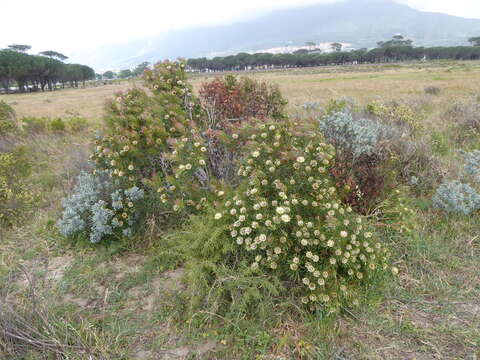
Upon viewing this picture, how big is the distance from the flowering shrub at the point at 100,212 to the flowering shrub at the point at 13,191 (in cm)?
126

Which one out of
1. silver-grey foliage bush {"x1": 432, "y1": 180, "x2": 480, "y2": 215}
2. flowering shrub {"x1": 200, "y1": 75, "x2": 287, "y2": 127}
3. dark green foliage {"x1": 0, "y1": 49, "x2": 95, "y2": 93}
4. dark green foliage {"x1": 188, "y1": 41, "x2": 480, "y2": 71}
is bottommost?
silver-grey foliage bush {"x1": 432, "y1": 180, "x2": 480, "y2": 215}

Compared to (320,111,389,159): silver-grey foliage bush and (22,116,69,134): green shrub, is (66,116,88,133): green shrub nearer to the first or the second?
(22,116,69,134): green shrub

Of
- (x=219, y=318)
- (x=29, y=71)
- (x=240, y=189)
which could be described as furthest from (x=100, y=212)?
(x=29, y=71)

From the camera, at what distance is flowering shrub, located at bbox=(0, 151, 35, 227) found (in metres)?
4.26

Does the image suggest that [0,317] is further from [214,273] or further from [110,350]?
[214,273]

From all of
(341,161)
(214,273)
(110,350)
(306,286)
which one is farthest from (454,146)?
(110,350)

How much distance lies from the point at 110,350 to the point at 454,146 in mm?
6847

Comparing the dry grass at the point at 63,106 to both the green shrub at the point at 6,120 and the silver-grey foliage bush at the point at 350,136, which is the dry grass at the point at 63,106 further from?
the silver-grey foliage bush at the point at 350,136

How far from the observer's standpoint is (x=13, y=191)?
183 inches

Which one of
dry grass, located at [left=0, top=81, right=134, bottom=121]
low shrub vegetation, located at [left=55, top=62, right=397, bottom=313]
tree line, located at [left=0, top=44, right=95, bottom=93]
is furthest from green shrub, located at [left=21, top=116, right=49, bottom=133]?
tree line, located at [left=0, top=44, right=95, bottom=93]

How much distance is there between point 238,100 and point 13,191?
13.0ft

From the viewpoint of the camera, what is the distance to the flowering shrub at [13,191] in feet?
14.0

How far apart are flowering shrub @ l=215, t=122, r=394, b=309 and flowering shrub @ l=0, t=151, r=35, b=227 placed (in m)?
3.60

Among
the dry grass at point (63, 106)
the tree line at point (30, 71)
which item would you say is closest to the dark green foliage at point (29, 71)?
the tree line at point (30, 71)
